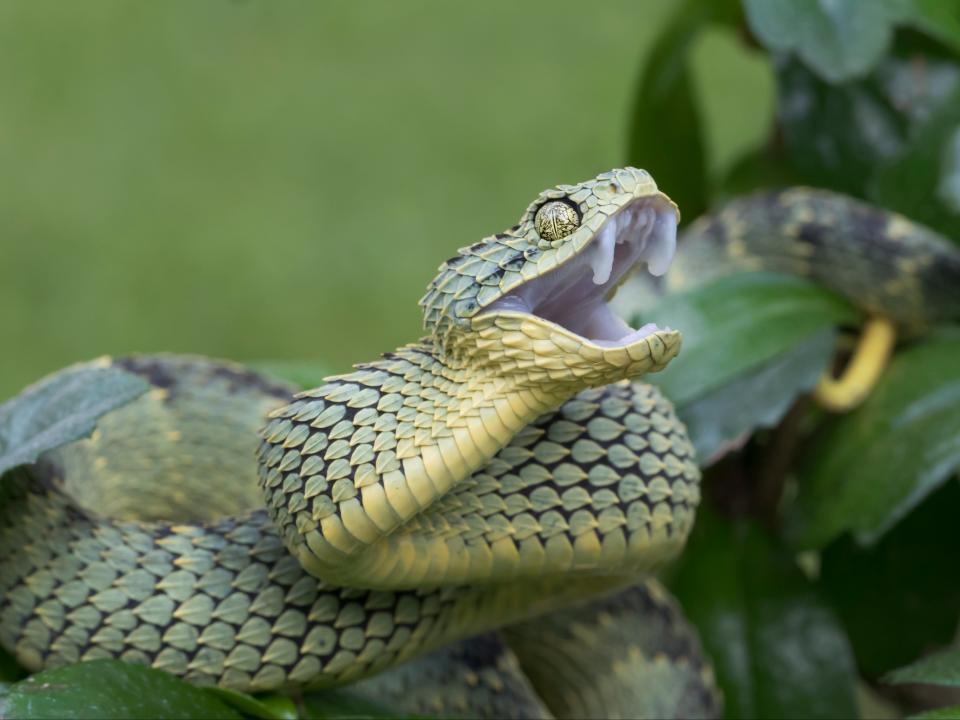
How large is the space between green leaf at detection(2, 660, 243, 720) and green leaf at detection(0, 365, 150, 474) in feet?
0.55

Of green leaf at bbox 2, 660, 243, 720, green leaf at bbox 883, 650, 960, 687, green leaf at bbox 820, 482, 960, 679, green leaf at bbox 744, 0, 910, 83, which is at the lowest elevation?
green leaf at bbox 820, 482, 960, 679

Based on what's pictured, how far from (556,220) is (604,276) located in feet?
0.17

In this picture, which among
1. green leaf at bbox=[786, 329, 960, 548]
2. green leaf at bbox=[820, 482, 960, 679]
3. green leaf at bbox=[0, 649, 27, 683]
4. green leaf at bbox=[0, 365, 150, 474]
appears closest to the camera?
green leaf at bbox=[0, 365, 150, 474]

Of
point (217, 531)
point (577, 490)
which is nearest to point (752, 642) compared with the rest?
point (577, 490)

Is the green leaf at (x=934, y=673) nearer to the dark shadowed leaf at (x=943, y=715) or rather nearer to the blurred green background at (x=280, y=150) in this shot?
the dark shadowed leaf at (x=943, y=715)

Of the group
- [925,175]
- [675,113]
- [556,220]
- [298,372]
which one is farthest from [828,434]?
[556,220]

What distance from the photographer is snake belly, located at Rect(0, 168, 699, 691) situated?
0.80 m

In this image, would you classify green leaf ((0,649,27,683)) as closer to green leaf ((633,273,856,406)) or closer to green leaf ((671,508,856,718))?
green leaf ((633,273,856,406))

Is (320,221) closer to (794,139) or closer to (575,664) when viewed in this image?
(794,139)

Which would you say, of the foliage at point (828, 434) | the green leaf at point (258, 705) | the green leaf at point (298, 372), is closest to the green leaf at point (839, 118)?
the foliage at point (828, 434)

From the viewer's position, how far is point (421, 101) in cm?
368

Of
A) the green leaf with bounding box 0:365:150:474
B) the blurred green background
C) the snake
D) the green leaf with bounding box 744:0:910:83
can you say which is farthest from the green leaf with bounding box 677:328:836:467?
the blurred green background

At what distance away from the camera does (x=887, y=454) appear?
1272 millimetres

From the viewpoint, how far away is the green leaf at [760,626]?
1.32 meters
